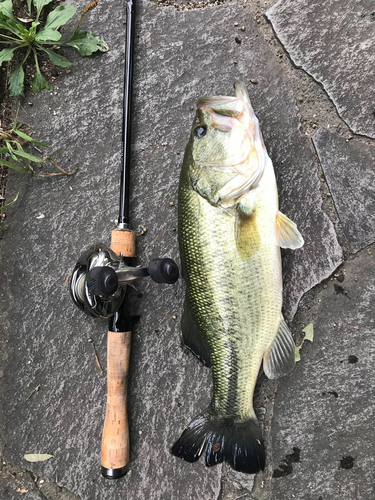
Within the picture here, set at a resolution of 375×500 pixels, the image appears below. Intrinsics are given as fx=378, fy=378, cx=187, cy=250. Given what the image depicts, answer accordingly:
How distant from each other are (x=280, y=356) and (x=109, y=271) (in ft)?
3.22

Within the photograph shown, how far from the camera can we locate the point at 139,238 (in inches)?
87.8

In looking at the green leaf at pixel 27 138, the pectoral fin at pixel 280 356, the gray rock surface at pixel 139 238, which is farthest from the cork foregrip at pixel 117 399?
the green leaf at pixel 27 138

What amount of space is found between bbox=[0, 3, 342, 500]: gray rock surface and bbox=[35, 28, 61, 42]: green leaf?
209mm

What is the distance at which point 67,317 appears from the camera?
228 cm

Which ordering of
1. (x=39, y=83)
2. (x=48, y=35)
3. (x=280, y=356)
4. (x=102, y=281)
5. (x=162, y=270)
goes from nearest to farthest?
(x=102, y=281)
(x=162, y=270)
(x=280, y=356)
(x=48, y=35)
(x=39, y=83)

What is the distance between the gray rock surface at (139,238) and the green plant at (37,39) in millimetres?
88

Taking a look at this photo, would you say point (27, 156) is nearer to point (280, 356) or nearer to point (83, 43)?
point (83, 43)

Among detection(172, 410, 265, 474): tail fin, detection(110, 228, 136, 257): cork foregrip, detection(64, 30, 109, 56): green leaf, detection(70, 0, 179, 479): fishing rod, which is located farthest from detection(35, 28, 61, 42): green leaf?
detection(172, 410, 265, 474): tail fin

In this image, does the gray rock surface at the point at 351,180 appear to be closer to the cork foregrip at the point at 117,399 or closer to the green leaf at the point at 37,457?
the cork foregrip at the point at 117,399

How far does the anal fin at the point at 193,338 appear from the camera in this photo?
6.50ft

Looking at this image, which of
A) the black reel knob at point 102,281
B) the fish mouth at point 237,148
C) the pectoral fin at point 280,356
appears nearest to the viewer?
the black reel knob at point 102,281

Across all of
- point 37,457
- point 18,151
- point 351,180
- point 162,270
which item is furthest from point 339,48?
point 37,457

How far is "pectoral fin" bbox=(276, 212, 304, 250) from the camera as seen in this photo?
74.0 inches

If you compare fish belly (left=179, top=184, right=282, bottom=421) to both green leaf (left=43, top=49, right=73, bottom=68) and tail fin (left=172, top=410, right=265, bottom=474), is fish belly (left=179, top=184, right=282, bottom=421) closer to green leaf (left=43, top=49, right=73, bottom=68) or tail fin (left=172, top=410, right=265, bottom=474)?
tail fin (left=172, top=410, right=265, bottom=474)
